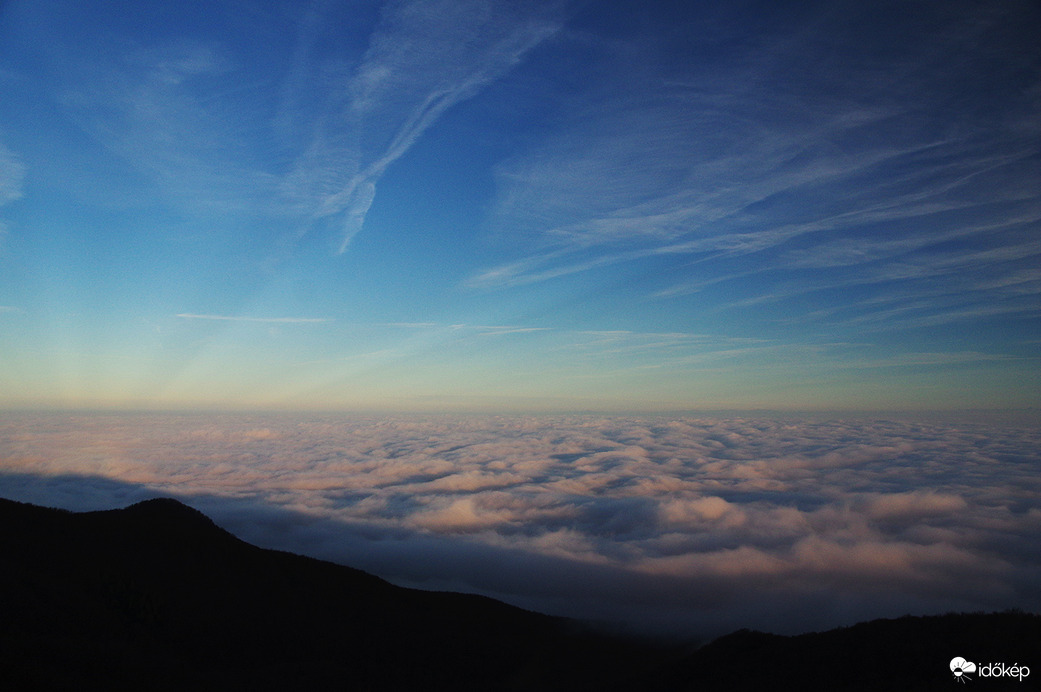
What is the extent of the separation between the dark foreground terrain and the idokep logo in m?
0.50

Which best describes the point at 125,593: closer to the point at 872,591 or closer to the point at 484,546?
the point at 484,546

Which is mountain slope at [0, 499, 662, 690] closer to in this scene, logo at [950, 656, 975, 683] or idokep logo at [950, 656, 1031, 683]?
logo at [950, 656, 975, 683]

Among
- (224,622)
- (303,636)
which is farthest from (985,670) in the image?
(224,622)

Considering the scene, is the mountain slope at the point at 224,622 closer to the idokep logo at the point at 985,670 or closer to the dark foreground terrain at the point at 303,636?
the dark foreground terrain at the point at 303,636

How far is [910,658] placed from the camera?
41.3 metres

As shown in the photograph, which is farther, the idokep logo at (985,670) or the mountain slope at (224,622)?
the mountain slope at (224,622)

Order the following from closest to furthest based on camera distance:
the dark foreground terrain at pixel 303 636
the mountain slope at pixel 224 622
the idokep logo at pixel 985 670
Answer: the idokep logo at pixel 985 670, the dark foreground terrain at pixel 303 636, the mountain slope at pixel 224 622

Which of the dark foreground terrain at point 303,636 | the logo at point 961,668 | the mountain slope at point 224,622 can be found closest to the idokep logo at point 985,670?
the logo at point 961,668

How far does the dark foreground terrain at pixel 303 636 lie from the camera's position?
4116 centimetres

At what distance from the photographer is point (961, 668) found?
37.2 metres

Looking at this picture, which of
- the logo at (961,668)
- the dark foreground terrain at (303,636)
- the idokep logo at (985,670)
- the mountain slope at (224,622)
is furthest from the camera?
the mountain slope at (224,622)

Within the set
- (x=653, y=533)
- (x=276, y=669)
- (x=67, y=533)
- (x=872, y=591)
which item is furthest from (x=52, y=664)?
(x=653, y=533)

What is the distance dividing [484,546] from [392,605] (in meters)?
87.4

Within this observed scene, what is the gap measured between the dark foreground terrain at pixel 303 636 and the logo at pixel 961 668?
0.57 metres
